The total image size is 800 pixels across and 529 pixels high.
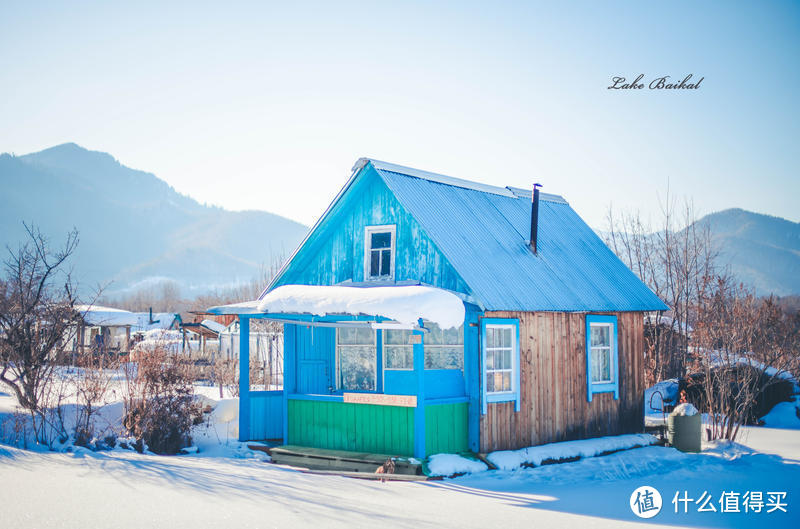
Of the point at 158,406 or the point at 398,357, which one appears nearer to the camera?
the point at 158,406

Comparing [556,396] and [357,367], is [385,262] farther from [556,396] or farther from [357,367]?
[556,396]

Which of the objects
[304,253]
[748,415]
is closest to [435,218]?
[304,253]

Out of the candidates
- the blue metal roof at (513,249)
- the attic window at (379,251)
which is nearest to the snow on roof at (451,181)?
the blue metal roof at (513,249)

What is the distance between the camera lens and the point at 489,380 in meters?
14.1

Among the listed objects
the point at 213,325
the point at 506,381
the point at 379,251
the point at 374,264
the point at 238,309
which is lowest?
the point at 506,381

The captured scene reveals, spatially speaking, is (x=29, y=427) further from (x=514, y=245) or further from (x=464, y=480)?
(x=514, y=245)

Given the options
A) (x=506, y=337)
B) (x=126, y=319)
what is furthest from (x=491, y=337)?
(x=126, y=319)

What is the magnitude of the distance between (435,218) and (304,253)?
3282 millimetres

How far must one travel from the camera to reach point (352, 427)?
1421 cm

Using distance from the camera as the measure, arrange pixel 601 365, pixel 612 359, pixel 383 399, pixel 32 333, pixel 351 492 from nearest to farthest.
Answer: pixel 351 492 → pixel 383 399 → pixel 32 333 → pixel 601 365 → pixel 612 359

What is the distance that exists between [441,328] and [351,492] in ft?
12.2

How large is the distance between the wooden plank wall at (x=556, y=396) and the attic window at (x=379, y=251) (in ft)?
9.03

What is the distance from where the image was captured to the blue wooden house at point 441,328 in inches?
534

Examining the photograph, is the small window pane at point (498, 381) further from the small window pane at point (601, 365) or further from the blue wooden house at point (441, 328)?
the small window pane at point (601, 365)
